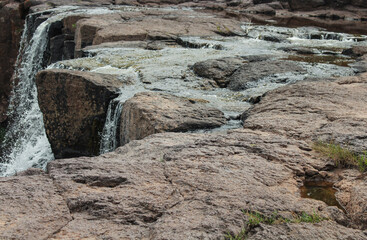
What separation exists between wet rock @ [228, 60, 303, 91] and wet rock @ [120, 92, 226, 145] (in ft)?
6.33

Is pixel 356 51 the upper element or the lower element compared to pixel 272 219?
lower

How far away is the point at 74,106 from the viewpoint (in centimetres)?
766

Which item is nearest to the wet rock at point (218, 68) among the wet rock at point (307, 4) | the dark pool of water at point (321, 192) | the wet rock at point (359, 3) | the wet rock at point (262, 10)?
the dark pool of water at point (321, 192)

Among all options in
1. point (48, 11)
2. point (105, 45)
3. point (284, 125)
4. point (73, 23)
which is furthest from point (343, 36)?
point (48, 11)

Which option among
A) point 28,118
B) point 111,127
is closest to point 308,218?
point 111,127

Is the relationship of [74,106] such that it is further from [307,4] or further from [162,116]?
[307,4]

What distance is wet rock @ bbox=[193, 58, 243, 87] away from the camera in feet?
28.6

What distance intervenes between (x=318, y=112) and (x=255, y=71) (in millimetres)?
3679

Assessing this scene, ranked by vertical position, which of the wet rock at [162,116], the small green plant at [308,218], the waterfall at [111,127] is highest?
the small green plant at [308,218]

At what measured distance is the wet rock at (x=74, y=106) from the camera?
24.2 ft

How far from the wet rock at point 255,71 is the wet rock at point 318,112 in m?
1.96

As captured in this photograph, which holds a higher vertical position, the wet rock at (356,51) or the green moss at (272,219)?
the green moss at (272,219)

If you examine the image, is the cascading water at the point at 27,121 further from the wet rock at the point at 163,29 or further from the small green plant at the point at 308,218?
the small green plant at the point at 308,218

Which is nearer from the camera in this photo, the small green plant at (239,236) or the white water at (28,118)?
the small green plant at (239,236)
